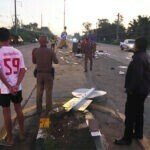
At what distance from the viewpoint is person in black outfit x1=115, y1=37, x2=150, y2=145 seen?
750 cm

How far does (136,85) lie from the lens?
7523 mm

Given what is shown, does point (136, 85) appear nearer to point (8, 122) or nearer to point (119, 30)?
point (8, 122)

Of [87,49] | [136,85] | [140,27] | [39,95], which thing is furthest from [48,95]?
[140,27]

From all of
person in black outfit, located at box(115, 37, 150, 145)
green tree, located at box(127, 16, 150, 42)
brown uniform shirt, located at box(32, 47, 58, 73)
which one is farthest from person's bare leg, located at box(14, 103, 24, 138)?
green tree, located at box(127, 16, 150, 42)

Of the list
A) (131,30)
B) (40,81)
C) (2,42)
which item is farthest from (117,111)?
(131,30)

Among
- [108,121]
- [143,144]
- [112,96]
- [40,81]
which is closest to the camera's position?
[143,144]

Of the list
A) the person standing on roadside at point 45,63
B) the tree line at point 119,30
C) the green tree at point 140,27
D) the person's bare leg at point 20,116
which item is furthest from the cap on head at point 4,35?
the green tree at point 140,27

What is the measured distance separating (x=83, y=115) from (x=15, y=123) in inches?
53.8

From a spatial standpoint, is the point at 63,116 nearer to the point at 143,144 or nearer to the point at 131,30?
the point at 143,144

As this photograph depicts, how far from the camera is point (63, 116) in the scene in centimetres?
895

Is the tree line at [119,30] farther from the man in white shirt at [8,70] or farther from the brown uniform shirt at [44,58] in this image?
the man in white shirt at [8,70]

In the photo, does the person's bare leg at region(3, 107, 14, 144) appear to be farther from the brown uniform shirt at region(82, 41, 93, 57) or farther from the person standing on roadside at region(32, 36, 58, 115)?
the brown uniform shirt at region(82, 41, 93, 57)

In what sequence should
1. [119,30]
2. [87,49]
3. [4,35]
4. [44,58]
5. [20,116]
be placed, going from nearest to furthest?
[4,35], [20,116], [44,58], [87,49], [119,30]

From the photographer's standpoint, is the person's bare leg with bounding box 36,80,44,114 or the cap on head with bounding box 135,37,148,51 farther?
the person's bare leg with bounding box 36,80,44,114
